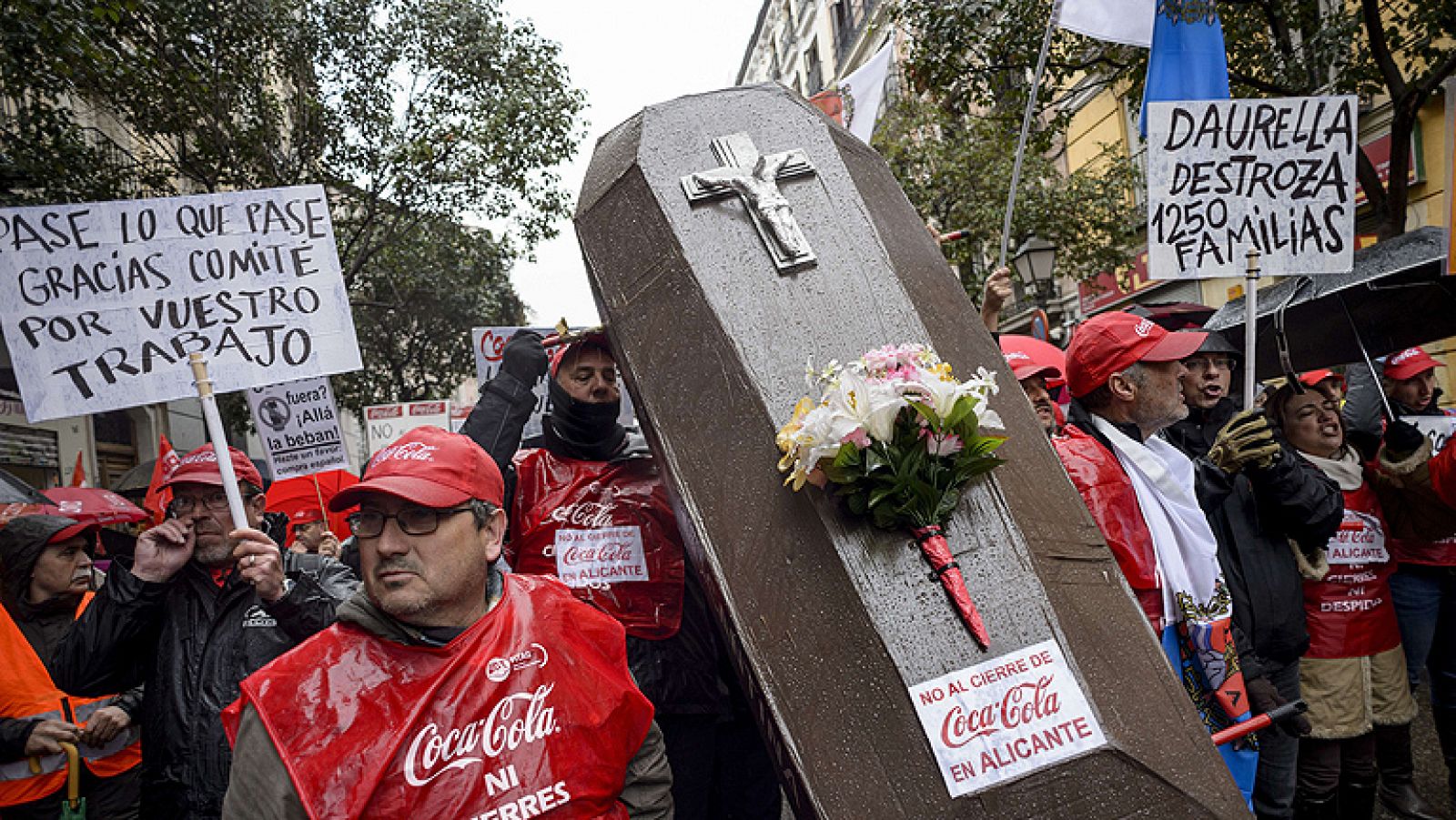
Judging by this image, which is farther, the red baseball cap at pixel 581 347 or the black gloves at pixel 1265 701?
the red baseball cap at pixel 581 347

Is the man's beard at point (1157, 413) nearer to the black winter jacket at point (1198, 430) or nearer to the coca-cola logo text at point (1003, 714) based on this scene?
the black winter jacket at point (1198, 430)

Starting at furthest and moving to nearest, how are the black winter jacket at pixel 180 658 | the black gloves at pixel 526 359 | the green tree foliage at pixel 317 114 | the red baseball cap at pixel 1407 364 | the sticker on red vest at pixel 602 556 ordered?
1. the green tree foliage at pixel 317 114
2. the red baseball cap at pixel 1407 364
3. the black gloves at pixel 526 359
4. the sticker on red vest at pixel 602 556
5. the black winter jacket at pixel 180 658

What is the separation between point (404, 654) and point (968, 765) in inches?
47.1

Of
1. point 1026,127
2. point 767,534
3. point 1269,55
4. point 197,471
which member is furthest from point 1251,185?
point 1269,55

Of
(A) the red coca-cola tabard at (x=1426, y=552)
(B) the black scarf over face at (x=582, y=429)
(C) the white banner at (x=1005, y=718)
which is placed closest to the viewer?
(C) the white banner at (x=1005, y=718)

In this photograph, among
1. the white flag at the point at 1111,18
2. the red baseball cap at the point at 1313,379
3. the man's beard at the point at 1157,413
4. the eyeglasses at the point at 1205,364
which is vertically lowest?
the red baseball cap at the point at 1313,379

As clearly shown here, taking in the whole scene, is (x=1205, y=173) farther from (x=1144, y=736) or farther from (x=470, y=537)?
(x=470, y=537)

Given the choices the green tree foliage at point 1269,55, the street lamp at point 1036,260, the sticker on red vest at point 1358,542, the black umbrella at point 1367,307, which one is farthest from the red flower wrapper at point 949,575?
the street lamp at point 1036,260

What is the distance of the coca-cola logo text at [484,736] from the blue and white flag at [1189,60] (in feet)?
13.1

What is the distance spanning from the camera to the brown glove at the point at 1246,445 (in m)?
3.23

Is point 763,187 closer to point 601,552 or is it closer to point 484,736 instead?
point 601,552

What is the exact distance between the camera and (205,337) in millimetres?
3156

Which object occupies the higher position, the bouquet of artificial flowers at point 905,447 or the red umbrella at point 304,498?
the red umbrella at point 304,498

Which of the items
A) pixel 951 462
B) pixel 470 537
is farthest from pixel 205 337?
pixel 951 462
